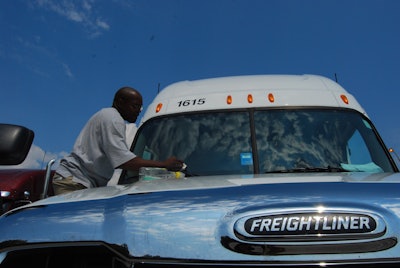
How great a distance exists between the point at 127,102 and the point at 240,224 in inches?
120

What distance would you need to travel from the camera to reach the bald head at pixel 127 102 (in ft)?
14.5

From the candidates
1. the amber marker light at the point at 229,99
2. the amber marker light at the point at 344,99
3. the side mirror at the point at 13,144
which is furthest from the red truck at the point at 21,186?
the amber marker light at the point at 344,99

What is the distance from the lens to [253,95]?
4062 millimetres

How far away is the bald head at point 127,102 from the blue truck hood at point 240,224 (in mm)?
2779

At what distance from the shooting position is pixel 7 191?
617 centimetres

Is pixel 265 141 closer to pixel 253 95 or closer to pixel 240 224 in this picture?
pixel 253 95

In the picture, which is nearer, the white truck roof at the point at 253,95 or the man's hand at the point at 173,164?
the man's hand at the point at 173,164

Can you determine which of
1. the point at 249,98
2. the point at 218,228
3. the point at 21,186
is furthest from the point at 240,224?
the point at 21,186

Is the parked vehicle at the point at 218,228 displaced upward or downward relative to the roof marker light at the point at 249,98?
downward

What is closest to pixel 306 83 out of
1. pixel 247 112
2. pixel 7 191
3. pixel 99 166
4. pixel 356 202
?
pixel 247 112

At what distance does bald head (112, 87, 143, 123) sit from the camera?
443 centimetres

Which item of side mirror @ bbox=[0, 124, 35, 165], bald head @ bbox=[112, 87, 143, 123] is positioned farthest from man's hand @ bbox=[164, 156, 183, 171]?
bald head @ bbox=[112, 87, 143, 123]

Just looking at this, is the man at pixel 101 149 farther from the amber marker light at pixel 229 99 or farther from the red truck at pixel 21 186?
the amber marker light at pixel 229 99

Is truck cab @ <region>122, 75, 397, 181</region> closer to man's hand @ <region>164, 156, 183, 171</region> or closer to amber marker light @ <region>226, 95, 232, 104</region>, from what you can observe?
amber marker light @ <region>226, 95, 232, 104</region>
